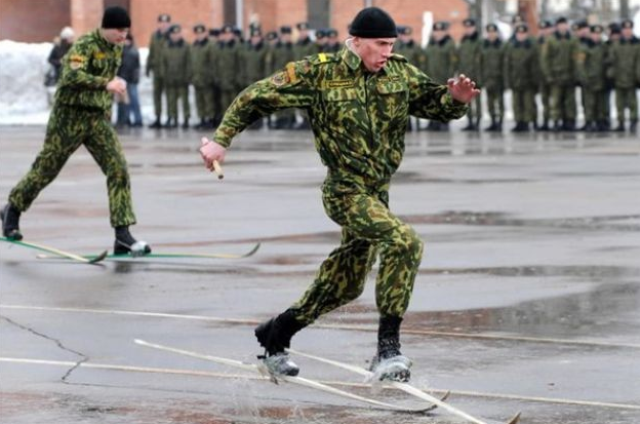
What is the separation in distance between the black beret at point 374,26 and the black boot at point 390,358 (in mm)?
1240

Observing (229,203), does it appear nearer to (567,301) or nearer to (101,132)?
(101,132)

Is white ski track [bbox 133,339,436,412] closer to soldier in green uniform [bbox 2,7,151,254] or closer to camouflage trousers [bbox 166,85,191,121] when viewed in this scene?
soldier in green uniform [bbox 2,7,151,254]

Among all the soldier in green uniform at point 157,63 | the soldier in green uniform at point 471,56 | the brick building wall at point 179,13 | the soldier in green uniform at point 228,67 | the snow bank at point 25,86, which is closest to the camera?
the soldier in green uniform at point 471,56

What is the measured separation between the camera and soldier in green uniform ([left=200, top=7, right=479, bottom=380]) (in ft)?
28.4

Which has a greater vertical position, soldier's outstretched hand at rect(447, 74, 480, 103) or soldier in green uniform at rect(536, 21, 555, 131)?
soldier's outstretched hand at rect(447, 74, 480, 103)

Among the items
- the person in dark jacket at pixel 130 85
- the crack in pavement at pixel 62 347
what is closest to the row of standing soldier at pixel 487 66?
the person in dark jacket at pixel 130 85

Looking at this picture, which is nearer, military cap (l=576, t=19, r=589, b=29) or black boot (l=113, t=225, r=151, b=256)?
black boot (l=113, t=225, r=151, b=256)

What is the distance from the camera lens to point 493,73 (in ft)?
115

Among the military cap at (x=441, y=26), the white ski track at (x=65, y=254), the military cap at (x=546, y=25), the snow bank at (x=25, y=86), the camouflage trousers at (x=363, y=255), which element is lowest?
the snow bank at (x=25, y=86)

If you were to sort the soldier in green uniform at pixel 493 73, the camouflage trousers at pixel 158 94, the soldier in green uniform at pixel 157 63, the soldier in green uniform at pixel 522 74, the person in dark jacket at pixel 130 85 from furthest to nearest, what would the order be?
the camouflage trousers at pixel 158 94
the soldier in green uniform at pixel 157 63
the person in dark jacket at pixel 130 85
the soldier in green uniform at pixel 493 73
the soldier in green uniform at pixel 522 74

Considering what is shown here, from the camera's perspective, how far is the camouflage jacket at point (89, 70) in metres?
14.4

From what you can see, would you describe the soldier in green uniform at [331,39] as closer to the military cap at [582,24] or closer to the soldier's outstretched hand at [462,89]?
the military cap at [582,24]

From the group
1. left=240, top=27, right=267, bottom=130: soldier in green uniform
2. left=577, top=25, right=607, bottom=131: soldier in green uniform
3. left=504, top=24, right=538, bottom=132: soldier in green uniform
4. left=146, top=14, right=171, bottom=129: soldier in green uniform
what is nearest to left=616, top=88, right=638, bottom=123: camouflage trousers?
left=577, top=25, right=607, bottom=131: soldier in green uniform

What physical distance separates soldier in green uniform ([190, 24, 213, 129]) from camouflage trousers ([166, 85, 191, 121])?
8.5 inches
